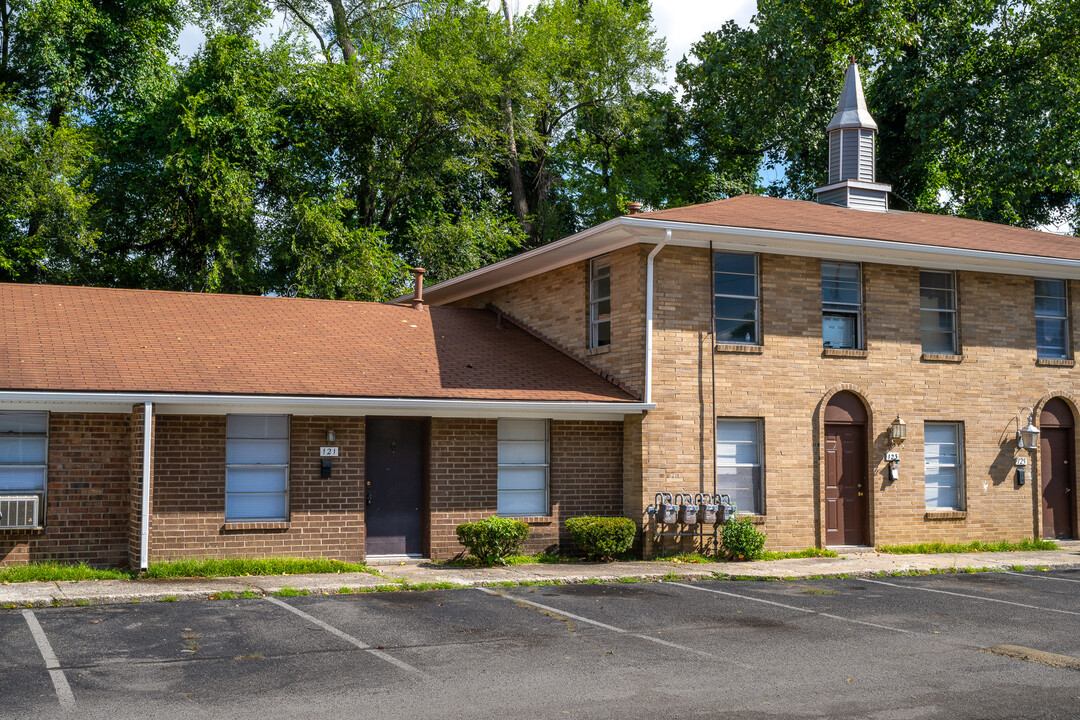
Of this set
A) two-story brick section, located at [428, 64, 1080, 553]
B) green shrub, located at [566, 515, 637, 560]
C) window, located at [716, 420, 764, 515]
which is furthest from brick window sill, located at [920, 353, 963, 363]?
green shrub, located at [566, 515, 637, 560]

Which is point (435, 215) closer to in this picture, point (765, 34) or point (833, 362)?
point (765, 34)

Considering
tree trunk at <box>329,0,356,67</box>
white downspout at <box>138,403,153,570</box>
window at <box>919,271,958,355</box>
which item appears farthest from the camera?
tree trunk at <box>329,0,356,67</box>

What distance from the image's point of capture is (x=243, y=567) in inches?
583

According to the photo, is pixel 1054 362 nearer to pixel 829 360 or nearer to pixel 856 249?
pixel 829 360

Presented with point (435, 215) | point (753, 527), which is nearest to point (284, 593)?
point (753, 527)

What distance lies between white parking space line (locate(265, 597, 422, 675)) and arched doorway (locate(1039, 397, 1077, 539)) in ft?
50.6

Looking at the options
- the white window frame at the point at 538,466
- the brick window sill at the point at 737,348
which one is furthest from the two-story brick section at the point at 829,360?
the white window frame at the point at 538,466

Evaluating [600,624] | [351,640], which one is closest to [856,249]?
[600,624]

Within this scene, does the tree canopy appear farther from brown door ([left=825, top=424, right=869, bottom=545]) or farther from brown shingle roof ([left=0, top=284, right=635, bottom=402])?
brown door ([left=825, top=424, right=869, bottom=545])

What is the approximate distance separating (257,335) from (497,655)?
997 centimetres

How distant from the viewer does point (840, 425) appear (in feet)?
62.3

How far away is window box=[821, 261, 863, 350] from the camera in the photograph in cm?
1903

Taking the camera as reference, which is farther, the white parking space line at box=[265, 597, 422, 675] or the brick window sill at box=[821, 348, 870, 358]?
the brick window sill at box=[821, 348, 870, 358]

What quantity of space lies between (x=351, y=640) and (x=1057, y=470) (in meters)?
16.2
